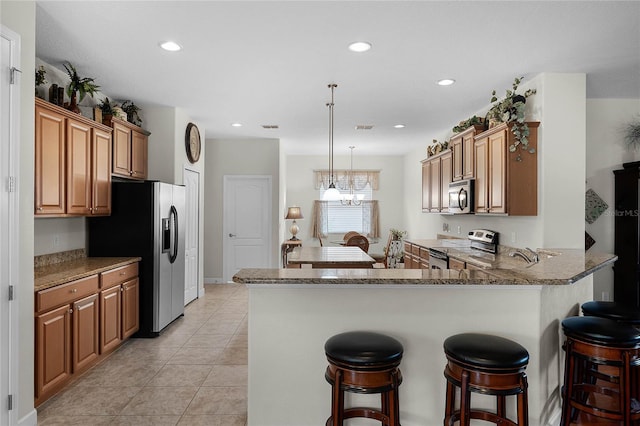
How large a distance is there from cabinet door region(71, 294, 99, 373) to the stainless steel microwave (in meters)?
3.93

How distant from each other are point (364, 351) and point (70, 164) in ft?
9.59

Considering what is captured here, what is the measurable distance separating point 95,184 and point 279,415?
2.79 metres

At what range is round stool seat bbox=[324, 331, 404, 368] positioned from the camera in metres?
1.82

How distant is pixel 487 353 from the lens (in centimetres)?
181

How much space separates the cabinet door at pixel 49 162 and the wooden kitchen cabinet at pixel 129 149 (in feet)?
3.05

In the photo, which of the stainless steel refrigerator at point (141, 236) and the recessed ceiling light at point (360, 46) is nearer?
the recessed ceiling light at point (360, 46)

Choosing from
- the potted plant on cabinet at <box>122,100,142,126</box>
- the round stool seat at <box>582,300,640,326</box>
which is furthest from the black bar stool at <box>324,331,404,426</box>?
the potted plant on cabinet at <box>122,100,142,126</box>

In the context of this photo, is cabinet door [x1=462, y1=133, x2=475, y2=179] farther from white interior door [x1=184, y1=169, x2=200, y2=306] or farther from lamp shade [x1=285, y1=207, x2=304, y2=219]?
lamp shade [x1=285, y1=207, x2=304, y2=219]

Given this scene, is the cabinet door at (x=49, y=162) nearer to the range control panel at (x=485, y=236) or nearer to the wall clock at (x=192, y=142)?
the wall clock at (x=192, y=142)

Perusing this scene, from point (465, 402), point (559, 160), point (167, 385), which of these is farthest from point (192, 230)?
point (465, 402)

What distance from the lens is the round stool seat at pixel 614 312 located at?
2.37 metres

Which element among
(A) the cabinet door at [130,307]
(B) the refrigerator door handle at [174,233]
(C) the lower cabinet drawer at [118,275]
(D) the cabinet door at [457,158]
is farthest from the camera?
(D) the cabinet door at [457,158]

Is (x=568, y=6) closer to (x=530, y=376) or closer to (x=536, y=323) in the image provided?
(x=536, y=323)

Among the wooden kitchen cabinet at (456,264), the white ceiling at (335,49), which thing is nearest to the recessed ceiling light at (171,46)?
the white ceiling at (335,49)
